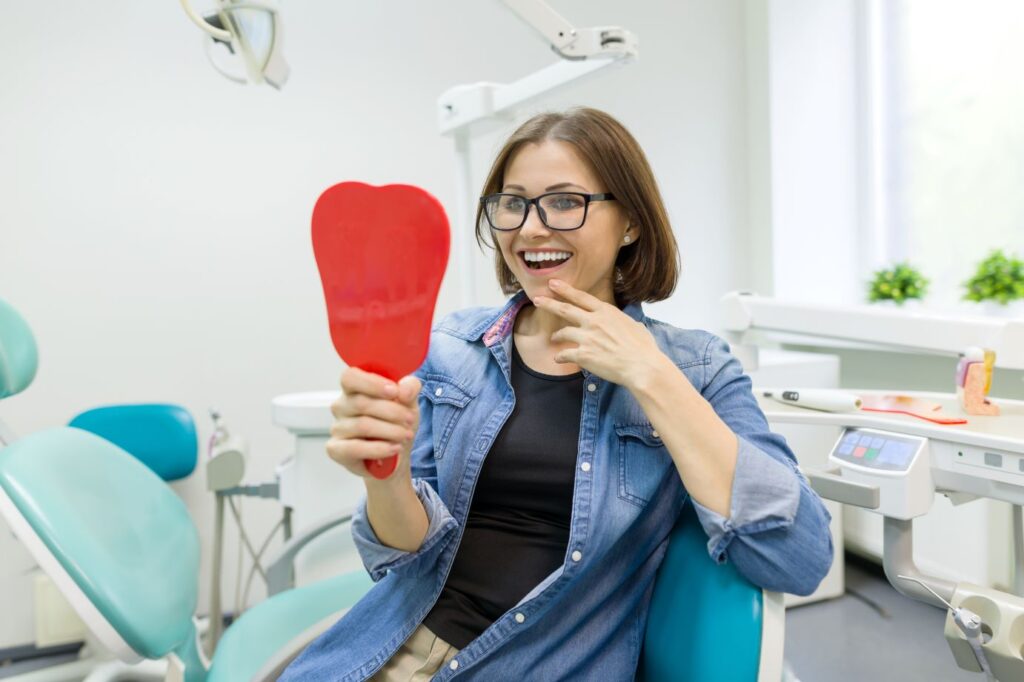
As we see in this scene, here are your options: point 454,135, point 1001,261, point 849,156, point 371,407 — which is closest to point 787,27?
point 849,156

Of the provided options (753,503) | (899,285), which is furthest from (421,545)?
(899,285)

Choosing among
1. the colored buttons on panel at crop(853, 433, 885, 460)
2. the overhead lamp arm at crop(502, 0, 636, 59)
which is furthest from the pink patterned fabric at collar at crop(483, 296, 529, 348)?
the colored buttons on panel at crop(853, 433, 885, 460)

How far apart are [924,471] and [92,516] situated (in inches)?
55.4

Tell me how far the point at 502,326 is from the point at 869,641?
6.28 ft

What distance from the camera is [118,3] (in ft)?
7.57

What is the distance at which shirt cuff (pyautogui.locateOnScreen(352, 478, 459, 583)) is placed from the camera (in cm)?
94

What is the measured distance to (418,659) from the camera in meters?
1.00

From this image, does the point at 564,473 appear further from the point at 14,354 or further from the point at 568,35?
the point at 14,354

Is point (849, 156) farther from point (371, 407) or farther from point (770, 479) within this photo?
point (371, 407)

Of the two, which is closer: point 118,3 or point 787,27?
point 118,3

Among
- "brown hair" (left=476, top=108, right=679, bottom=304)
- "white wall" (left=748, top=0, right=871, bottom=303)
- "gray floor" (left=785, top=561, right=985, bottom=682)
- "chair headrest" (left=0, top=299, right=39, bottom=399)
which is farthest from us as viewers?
"white wall" (left=748, top=0, right=871, bottom=303)

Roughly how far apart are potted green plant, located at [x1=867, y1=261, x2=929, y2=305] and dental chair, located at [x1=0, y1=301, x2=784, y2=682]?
213cm

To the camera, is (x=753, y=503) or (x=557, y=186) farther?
(x=557, y=186)

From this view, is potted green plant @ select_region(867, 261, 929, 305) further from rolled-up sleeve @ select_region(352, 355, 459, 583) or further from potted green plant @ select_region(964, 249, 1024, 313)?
rolled-up sleeve @ select_region(352, 355, 459, 583)
